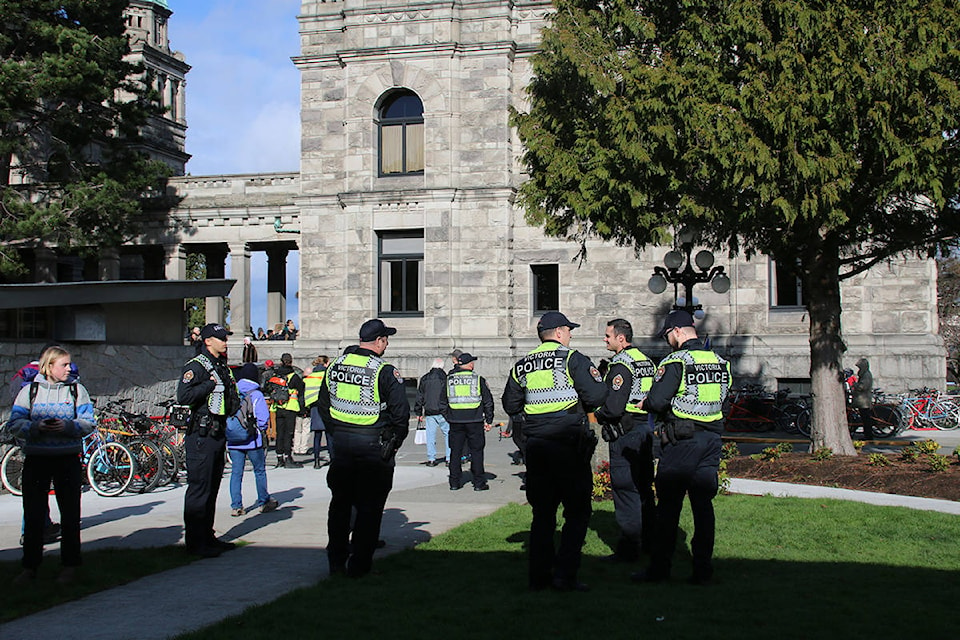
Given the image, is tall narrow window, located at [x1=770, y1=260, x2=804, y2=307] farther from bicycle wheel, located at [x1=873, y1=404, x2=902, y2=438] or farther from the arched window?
the arched window

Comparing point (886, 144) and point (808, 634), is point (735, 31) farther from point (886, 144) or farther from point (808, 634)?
point (808, 634)

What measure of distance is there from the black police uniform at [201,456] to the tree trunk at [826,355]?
9113 millimetres

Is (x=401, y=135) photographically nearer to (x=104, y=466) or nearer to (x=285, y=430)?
(x=285, y=430)

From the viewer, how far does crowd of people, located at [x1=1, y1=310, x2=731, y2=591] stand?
24.2ft

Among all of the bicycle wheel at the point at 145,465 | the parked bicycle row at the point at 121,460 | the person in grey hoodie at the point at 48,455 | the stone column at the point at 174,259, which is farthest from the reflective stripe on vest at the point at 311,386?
the stone column at the point at 174,259

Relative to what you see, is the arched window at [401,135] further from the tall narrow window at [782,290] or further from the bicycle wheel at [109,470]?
the bicycle wheel at [109,470]

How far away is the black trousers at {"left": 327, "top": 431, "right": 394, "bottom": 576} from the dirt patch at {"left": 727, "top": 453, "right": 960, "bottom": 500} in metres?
7.19

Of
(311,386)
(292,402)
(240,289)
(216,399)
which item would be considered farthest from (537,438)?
(240,289)

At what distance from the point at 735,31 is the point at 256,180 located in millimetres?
20334

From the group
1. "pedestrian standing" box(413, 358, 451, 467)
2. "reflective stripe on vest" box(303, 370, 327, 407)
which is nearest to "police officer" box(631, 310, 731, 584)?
"pedestrian standing" box(413, 358, 451, 467)

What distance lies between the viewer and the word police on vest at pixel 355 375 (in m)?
8.05

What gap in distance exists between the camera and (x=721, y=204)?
13.3 meters

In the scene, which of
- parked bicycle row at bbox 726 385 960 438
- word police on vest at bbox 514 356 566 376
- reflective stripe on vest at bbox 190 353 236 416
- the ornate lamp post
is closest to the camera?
word police on vest at bbox 514 356 566 376

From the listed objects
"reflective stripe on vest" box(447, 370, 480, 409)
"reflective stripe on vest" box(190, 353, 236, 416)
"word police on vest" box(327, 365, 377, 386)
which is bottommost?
"reflective stripe on vest" box(447, 370, 480, 409)
